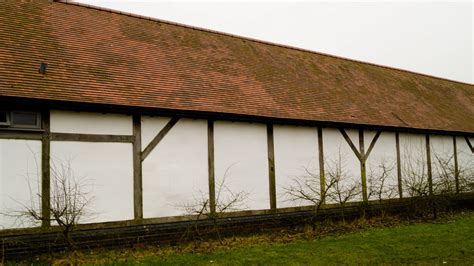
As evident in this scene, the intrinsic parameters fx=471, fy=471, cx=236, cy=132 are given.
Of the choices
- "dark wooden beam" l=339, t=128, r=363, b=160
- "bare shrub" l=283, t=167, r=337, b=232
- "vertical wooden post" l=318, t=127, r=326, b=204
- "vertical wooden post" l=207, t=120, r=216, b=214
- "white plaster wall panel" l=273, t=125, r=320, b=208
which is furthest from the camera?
"dark wooden beam" l=339, t=128, r=363, b=160

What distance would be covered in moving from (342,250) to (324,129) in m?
5.27

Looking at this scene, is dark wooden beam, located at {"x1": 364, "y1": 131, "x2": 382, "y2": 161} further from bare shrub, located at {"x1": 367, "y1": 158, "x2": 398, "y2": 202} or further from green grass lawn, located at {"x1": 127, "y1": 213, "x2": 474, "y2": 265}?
green grass lawn, located at {"x1": 127, "y1": 213, "x2": 474, "y2": 265}

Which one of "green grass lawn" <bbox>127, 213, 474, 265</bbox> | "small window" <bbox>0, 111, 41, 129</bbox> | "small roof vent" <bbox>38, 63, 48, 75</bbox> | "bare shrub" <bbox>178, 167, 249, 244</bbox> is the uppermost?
"small roof vent" <bbox>38, 63, 48, 75</bbox>

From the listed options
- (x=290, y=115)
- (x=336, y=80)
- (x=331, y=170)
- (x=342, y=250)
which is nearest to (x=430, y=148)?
(x=336, y=80)

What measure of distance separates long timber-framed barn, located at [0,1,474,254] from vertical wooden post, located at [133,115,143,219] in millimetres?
22

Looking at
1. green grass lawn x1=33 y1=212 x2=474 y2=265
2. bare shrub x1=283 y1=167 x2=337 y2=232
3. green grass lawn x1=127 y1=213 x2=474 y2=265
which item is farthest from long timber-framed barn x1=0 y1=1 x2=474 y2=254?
green grass lawn x1=127 y1=213 x2=474 y2=265

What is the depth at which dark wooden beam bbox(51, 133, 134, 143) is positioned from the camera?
374 inches

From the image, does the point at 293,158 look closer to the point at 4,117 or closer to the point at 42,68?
the point at 42,68

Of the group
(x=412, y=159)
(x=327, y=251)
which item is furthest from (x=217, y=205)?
(x=412, y=159)

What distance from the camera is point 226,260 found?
847 centimetres

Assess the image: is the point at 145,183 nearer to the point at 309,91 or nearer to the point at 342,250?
the point at 342,250

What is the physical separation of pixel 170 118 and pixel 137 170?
1483 millimetres

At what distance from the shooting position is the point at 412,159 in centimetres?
1619

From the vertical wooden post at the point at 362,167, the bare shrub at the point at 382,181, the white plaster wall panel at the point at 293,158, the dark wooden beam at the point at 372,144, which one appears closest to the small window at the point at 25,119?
the white plaster wall panel at the point at 293,158
